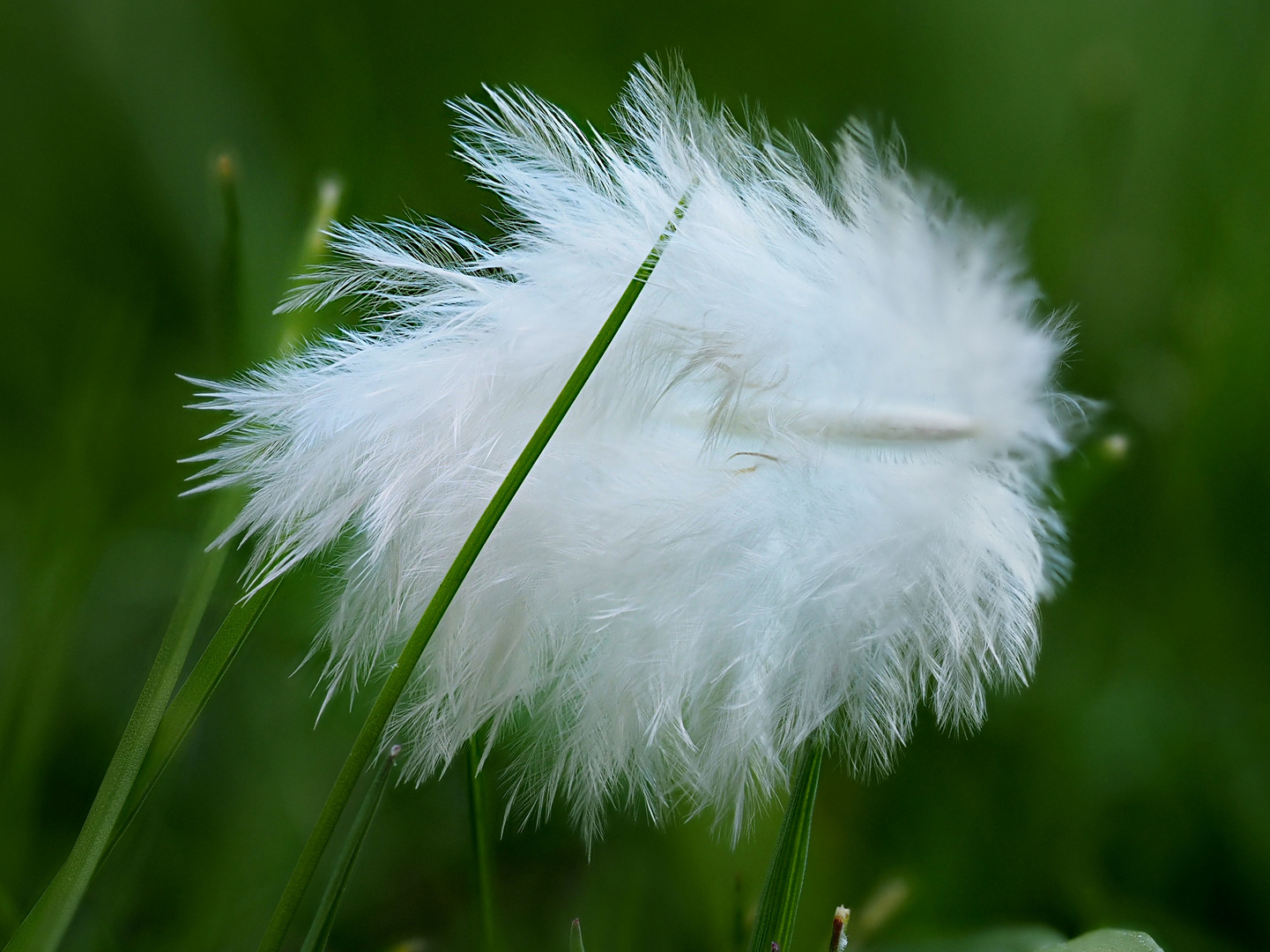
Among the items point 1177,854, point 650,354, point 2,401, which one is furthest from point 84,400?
point 1177,854

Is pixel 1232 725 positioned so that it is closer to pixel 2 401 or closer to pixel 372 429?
pixel 372 429

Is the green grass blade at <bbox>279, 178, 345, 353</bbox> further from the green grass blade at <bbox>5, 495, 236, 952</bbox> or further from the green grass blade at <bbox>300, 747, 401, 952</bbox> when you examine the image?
the green grass blade at <bbox>300, 747, 401, 952</bbox>

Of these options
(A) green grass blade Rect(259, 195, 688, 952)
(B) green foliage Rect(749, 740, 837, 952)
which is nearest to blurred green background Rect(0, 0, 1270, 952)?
(B) green foliage Rect(749, 740, 837, 952)

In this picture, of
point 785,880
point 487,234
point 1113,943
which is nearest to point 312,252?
point 487,234

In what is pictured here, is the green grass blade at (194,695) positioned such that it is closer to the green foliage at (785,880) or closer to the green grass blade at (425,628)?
the green grass blade at (425,628)

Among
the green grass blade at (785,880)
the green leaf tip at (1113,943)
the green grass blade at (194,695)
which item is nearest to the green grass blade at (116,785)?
the green grass blade at (194,695)

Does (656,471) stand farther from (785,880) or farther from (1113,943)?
(1113,943)
